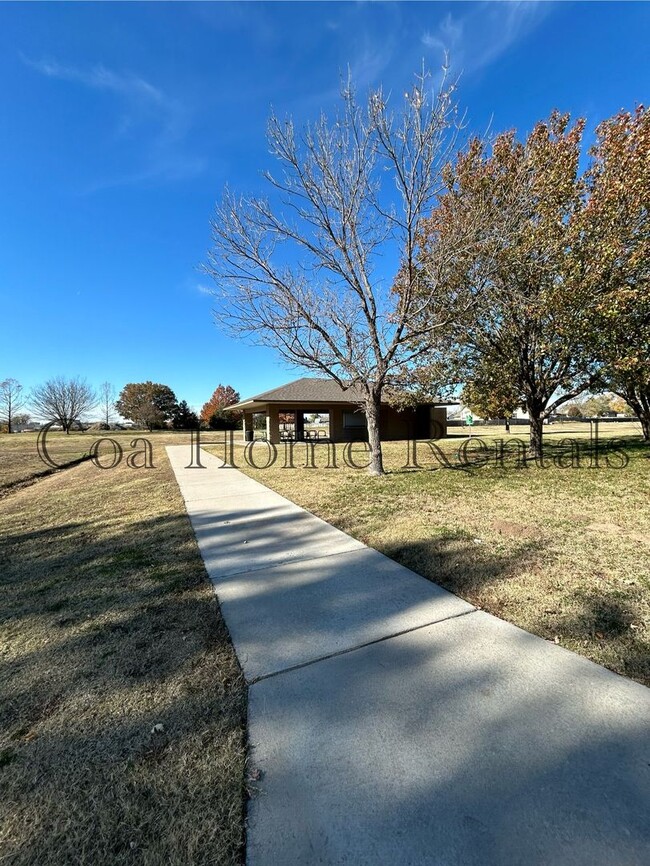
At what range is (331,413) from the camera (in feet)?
68.5

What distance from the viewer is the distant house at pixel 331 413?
1941 cm

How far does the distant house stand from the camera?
19.4 meters

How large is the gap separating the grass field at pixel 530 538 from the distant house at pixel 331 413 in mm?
10217

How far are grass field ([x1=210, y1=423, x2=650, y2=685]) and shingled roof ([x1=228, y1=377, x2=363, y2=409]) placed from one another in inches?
396

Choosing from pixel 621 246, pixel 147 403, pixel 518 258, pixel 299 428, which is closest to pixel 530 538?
pixel 518 258

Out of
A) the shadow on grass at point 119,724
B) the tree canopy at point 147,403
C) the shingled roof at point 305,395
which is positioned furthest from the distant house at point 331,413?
the tree canopy at point 147,403

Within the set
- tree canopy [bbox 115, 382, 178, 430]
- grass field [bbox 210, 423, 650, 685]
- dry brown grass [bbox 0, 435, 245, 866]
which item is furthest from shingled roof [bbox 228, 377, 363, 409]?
tree canopy [bbox 115, 382, 178, 430]

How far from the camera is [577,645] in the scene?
239 cm

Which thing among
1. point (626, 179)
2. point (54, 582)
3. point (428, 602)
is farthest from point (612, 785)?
point (626, 179)

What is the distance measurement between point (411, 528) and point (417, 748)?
325cm

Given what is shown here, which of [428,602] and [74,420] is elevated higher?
[74,420]

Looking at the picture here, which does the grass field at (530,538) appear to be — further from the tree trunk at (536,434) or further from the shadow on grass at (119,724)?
the tree trunk at (536,434)

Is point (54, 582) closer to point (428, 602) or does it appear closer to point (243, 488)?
point (428, 602)

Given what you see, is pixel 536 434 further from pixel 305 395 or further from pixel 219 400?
pixel 219 400
